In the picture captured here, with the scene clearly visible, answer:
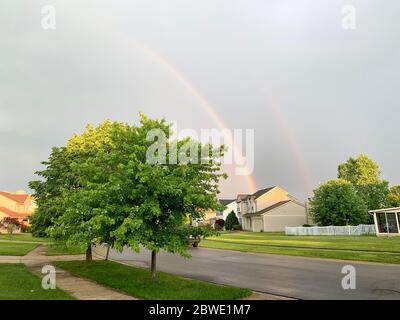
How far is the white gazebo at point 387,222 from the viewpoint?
37559mm

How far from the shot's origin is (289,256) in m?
22.2

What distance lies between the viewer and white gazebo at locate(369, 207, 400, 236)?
37.6 meters

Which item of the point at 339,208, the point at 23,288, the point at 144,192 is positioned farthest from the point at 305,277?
the point at 339,208

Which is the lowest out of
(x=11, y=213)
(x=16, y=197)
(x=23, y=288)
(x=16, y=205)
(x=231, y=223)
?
(x=23, y=288)

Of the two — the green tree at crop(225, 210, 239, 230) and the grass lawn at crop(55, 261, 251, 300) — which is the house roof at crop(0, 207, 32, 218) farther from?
the grass lawn at crop(55, 261, 251, 300)

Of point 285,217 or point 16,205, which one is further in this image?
point 16,205

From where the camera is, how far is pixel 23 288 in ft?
37.5

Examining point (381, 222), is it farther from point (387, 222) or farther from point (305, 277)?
point (305, 277)

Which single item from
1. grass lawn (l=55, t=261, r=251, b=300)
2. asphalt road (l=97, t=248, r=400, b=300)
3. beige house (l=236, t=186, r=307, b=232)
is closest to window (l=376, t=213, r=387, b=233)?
beige house (l=236, t=186, r=307, b=232)

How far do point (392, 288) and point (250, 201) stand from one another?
58.9 metres

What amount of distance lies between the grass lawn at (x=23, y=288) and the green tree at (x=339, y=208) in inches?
1515

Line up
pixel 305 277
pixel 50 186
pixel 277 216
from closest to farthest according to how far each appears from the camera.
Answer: pixel 305 277 < pixel 50 186 < pixel 277 216

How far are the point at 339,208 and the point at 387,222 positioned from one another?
23.2 ft

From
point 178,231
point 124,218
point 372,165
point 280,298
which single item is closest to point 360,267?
point 280,298
